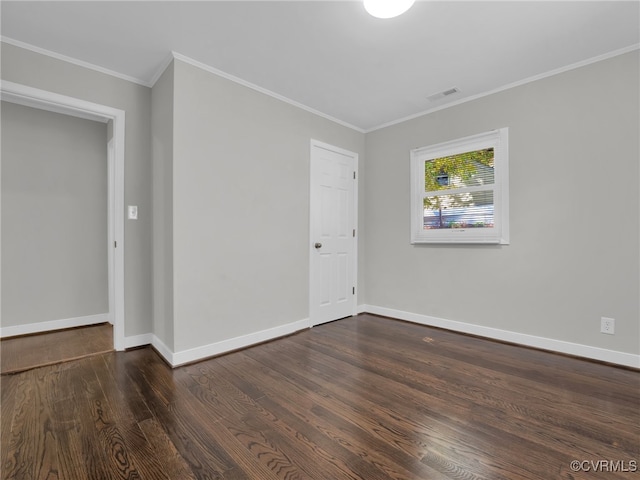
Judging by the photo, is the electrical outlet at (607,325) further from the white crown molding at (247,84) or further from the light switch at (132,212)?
the light switch at (132,212)

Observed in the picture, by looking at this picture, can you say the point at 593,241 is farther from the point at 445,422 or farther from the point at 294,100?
the point at 294,100

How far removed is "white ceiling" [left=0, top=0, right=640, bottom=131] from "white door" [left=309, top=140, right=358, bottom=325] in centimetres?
103

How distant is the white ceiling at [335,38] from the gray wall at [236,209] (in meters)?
0.34

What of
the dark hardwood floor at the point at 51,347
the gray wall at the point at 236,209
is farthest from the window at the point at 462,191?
the dark hardwood floor at the point at 51,347

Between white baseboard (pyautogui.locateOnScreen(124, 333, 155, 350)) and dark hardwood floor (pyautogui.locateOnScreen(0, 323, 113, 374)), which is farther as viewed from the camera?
white baseboard (pyautogui.locateOnScreen(124, 333, 155, 350))

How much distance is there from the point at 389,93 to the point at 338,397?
2.93 metres

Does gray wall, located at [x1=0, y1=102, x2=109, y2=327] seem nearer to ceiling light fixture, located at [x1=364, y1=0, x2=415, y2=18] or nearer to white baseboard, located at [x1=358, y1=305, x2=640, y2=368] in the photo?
ceiling light fixture, located at [x1=364, y1=0, x2=415, y2=18]

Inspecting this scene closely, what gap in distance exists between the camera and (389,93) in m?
3.23

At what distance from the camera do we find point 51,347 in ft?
9.57

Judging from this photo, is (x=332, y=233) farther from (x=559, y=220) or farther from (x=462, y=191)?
(x=559, y=220)

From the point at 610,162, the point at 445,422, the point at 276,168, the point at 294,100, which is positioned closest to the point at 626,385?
the point at 445,422

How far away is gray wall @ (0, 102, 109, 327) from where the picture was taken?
10.6 ft

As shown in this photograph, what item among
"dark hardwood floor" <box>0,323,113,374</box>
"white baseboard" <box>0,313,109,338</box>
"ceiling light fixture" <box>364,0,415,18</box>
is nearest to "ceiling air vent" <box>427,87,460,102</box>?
"ceiling light fixture" <box>364,0,415,18</box>

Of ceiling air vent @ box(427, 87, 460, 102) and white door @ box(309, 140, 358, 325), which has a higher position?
ceiling air vent @ box(427, 87, 460, 102)
